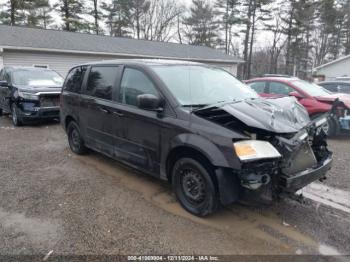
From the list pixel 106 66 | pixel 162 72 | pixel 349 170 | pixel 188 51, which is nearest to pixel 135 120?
pixel 162 72

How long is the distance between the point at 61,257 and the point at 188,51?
74.7ft

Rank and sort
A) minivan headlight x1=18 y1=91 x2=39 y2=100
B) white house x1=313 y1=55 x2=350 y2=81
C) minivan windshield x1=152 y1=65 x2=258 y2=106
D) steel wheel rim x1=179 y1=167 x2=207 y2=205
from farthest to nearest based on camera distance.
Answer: white house x1=313 y1=55 x2=350 y2=81
minivan headlight x1=18 y1=91 x2=39 y2=100
minivan windshield x1=152 y1=65 x2=258 y2=106
steel wheel rim x1=179 y1=167 x2=207 y2=205

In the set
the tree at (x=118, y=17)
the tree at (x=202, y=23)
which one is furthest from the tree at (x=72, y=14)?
the tree at (x=202, y=23)

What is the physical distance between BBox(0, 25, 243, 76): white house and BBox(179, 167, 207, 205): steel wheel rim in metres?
13.5

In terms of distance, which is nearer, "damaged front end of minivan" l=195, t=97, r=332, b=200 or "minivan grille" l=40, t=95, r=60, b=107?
"damaged front end of minivan" l=195, t=97, r=332, b=200

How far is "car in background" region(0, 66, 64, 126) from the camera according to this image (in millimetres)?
8273

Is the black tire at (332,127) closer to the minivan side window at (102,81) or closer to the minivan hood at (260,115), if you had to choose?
the minivan hood at (260,115)

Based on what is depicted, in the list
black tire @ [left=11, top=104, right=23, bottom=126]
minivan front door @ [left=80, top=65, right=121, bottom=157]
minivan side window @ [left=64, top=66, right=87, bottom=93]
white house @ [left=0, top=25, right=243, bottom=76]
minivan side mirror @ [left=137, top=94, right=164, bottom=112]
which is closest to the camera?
minivan side mirror @ [left=137, top=94, right=164, bottom=112]

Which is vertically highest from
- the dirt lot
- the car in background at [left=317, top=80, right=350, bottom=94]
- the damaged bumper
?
the car in background at [left=317, top=80, right=350, bottom=94]

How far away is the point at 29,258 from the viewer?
270cm

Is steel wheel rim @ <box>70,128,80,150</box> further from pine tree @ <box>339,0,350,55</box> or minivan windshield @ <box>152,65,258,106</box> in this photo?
pine tree @ <box>339,0,350,55</box>

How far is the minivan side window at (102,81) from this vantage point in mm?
4465

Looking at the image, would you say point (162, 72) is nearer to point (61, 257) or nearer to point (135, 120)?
point (135, 120)

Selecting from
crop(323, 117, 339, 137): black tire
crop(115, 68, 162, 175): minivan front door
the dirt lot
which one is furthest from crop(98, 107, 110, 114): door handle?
crop(323, 117, 339, 137): black tire
